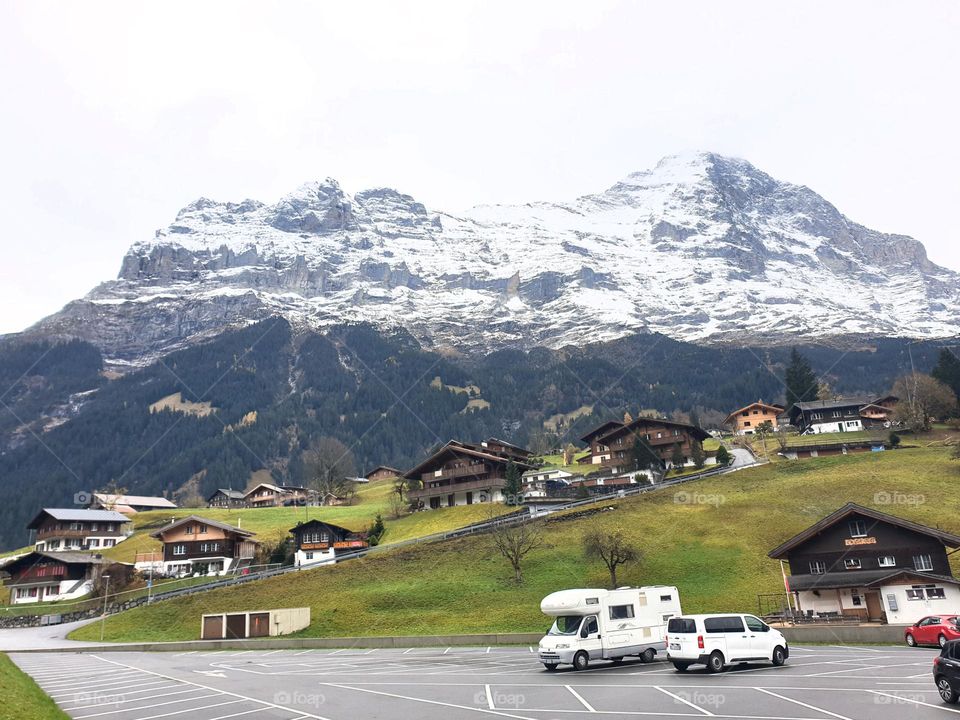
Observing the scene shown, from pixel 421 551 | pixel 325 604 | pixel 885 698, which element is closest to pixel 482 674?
pixel 885 698

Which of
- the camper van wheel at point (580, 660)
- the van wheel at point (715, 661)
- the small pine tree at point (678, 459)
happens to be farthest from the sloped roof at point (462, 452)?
the van wheel at point (715, 661)

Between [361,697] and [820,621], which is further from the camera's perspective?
[820,621]

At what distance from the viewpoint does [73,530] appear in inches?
3959

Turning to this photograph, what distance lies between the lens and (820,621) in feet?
137

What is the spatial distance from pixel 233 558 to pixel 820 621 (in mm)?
70601

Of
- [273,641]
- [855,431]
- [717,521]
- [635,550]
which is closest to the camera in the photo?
[273,641]

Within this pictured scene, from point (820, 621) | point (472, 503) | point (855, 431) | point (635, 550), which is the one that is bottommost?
point (820, 621)

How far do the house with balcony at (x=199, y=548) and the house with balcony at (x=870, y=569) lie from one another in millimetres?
65026

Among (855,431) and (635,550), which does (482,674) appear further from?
(855,431)

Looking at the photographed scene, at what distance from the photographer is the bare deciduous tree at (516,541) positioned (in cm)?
5650

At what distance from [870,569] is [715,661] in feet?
87.0

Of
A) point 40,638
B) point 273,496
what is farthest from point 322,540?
point 273,496

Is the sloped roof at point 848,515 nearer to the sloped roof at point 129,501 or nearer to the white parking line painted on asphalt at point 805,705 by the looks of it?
the white parking line painted on asphalt at point 805,705

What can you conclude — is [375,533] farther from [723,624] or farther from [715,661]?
[715,661]
